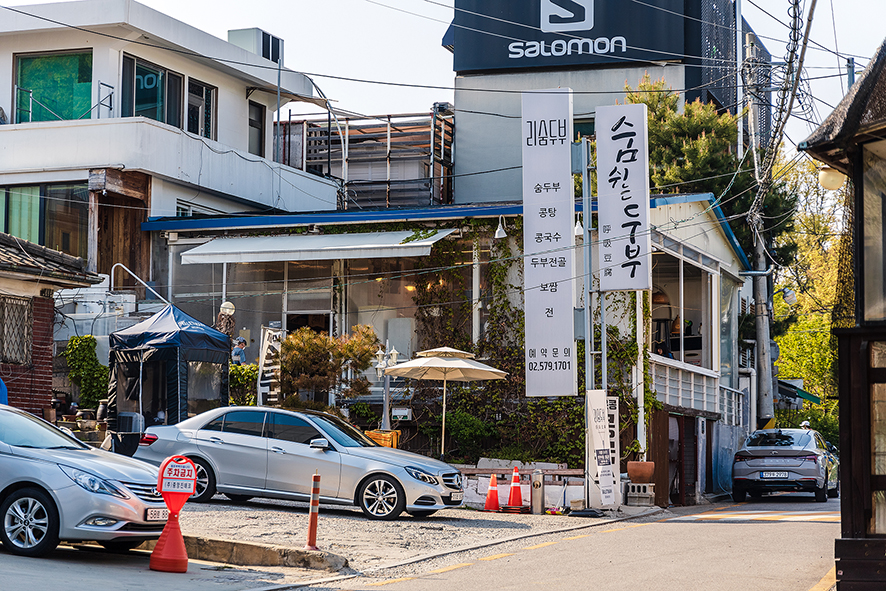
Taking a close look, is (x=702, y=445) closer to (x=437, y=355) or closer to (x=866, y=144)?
(x=437, y=355)

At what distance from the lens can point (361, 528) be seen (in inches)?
569

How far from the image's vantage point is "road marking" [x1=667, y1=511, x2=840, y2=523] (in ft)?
58.6

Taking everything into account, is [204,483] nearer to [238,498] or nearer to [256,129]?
[238,498]

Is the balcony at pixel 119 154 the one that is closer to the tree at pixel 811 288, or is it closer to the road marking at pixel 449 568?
the road marking at pixel 449 568

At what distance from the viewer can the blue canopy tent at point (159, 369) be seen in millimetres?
20797

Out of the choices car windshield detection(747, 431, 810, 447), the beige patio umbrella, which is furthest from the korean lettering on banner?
car windshield detection(747, 431, 810, 447)

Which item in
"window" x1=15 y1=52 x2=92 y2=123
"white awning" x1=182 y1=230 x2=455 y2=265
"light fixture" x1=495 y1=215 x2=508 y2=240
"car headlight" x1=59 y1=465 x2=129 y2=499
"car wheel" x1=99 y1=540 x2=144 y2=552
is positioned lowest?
"car wheel" x1=99 y1=540 x2=144 y2=552

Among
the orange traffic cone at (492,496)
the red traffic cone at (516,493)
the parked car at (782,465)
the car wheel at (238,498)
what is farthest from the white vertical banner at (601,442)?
the car wheel at (238,498)

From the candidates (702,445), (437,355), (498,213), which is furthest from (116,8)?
(702,445)

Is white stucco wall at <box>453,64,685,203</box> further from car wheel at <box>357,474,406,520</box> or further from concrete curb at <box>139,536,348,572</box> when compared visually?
concrete curb at <box>139,536,348,572</box>

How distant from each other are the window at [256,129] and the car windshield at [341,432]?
17.0m

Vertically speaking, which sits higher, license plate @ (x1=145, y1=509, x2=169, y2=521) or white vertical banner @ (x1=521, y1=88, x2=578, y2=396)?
white vertical banner @ (x1=521, y1=88, x2=578, y2=396)

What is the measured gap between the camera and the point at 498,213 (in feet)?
75.9

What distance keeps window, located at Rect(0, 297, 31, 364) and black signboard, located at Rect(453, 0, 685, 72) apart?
2016 cm
